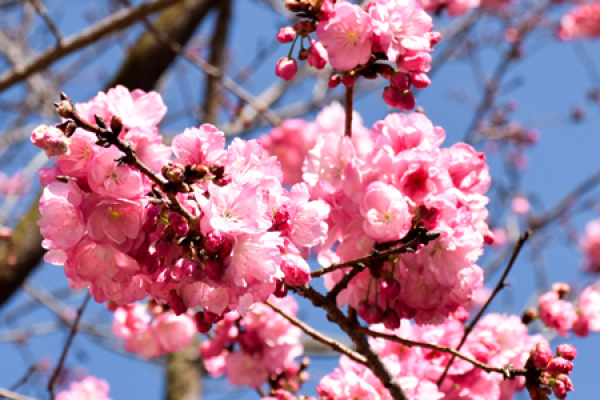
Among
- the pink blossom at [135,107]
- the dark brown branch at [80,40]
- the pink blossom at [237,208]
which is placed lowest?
the pink blossom at [237,208]

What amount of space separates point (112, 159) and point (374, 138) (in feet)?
2.16

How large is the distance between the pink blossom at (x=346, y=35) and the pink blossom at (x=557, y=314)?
48.2 inches

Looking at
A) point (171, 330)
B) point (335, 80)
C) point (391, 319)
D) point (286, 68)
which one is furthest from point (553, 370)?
point (171, 330)

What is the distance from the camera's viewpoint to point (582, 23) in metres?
5.80

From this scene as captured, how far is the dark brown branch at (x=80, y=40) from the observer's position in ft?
8.14

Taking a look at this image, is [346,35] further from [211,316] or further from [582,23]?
[582,23]

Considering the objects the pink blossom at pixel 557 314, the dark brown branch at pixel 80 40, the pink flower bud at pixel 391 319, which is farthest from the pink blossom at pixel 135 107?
the pink blossom at pixel 557 314

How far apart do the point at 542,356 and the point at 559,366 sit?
40 millimetres

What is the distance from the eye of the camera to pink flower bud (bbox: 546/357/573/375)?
1.21 meters

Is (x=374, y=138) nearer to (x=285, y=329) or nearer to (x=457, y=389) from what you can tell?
(x=457, y=389)

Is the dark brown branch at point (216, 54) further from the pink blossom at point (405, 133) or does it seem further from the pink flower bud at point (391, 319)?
the pink flower bud at point (391, 319)

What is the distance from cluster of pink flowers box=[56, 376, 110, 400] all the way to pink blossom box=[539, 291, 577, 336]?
2022mm

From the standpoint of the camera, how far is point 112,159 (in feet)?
3.33

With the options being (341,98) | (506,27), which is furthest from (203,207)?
(506,27)
